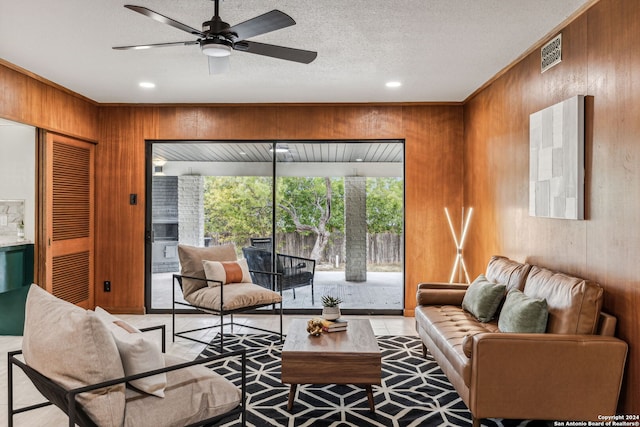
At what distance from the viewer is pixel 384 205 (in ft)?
18.6

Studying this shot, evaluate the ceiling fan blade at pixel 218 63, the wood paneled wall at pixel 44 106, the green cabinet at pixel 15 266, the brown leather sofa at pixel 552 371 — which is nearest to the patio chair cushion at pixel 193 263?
the green cabinet at pixel 15 266

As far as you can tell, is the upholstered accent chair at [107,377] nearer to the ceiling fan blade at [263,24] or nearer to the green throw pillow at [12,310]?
the ceiling fan blade at [263,24]

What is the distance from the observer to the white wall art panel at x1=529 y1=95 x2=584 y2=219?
9.62 feet

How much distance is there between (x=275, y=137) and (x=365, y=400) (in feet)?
11.4

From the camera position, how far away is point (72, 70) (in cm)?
425

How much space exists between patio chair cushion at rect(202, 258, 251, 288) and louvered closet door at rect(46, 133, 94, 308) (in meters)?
1.73

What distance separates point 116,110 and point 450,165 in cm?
421

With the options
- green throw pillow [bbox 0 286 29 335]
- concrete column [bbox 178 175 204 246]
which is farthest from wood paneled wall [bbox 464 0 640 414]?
green throw pillow [bbox 0 286 29 335]

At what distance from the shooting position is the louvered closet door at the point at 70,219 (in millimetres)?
4828

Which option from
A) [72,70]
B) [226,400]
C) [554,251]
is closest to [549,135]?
[554,251]

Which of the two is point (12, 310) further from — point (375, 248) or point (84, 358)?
point (375, 248)

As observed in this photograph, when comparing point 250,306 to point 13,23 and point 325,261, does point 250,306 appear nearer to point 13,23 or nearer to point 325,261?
point 325,261

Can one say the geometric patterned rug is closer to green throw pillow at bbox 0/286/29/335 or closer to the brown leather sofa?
the brown leather sofa

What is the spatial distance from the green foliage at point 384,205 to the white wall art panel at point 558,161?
2.16 metres
